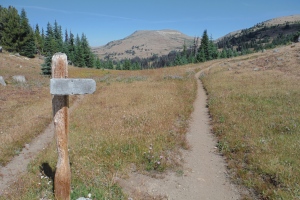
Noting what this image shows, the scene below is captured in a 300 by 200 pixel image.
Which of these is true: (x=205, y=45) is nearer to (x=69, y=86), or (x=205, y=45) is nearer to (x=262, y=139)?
(x=262, y=139)

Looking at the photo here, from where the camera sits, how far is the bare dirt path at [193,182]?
6.88 m

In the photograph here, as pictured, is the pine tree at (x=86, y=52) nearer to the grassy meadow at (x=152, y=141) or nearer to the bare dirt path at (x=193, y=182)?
the grassy meadow at (x=152, y=141)

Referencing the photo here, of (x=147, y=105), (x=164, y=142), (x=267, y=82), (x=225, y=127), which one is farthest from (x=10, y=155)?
(x=267, y=82)

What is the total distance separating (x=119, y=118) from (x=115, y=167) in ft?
20.8

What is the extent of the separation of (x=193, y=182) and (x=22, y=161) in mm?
7595

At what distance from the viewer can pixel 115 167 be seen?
8148 millimetres

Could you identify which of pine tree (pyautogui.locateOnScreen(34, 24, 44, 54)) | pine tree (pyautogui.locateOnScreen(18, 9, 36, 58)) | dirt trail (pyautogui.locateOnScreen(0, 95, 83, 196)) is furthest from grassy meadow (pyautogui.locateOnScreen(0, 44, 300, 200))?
pine tree (pyautogui.locateOnScreen(34, 24, 44, 54))

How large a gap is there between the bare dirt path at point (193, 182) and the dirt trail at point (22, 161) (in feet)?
13.8

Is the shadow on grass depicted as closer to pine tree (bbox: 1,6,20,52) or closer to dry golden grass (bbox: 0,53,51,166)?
dry golden grass (bbox: 0,53,51,166)

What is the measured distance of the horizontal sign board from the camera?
16.0ft

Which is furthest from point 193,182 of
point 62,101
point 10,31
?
point 10,31

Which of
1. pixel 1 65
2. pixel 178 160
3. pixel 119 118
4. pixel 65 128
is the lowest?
pixel 178 160

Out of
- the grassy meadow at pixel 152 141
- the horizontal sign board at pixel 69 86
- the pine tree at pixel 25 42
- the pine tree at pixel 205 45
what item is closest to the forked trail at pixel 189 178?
the grassy meadow at pixel 152 141

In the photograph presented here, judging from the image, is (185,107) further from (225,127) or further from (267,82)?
(267,82)
